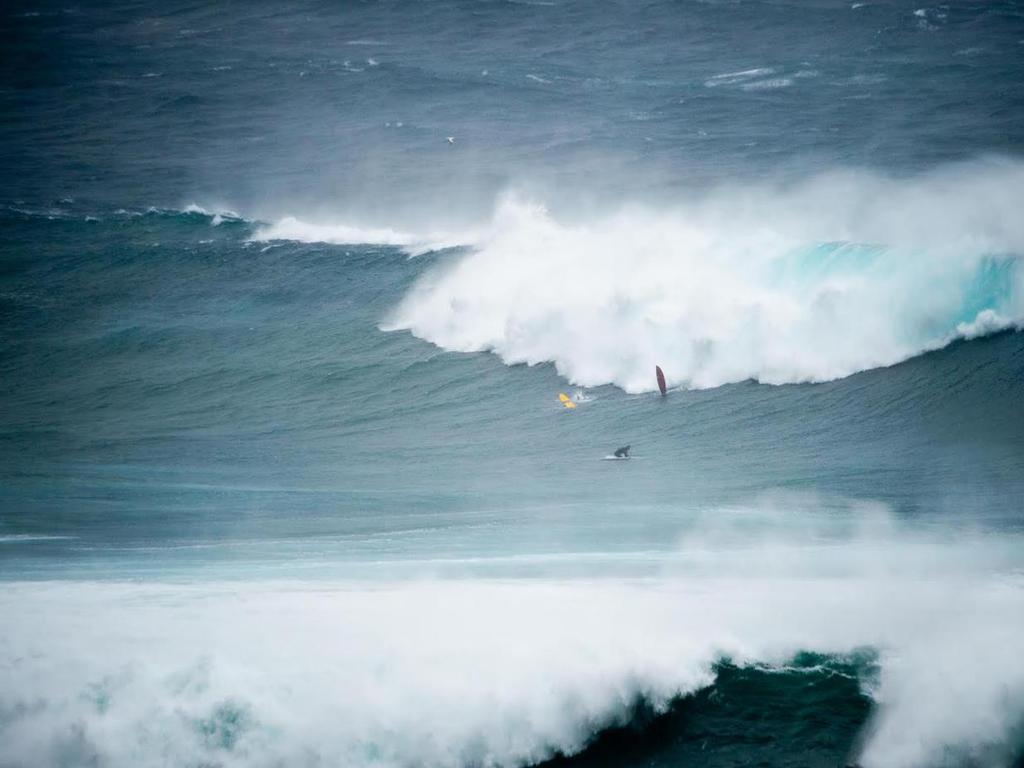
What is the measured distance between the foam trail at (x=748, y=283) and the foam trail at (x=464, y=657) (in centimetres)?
717

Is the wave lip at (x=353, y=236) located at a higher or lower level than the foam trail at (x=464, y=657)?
higher

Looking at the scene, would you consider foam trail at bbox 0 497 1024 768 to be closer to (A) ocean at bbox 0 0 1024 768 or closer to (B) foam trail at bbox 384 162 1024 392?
(A) ocean at bbox 0 0 1024 768

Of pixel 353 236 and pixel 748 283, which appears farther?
pixel 353 236

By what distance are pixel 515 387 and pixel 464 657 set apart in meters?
9.39

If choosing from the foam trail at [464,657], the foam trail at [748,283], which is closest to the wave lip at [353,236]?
the foam trail at [748,283]

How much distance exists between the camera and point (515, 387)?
Answer: 16.9 meters

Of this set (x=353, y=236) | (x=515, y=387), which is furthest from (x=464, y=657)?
(x=353, y=236)

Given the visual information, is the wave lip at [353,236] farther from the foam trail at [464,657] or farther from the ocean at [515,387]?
the foam trail at [464,657]

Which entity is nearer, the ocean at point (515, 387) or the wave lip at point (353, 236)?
the ocean at point (515, 387)

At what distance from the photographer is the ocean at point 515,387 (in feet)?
24.3

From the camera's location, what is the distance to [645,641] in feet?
25.7

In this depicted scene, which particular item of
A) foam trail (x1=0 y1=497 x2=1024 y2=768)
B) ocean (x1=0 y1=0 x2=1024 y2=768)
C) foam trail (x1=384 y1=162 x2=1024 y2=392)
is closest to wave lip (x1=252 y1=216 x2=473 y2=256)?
ocean (x1=0 y1=0 x2=1024 y2=768)

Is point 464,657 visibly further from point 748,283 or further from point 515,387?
point 748,283

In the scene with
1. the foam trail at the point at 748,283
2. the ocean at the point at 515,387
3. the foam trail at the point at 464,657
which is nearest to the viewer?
the foam trail at the point at 464,657
